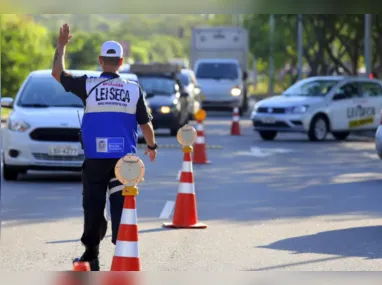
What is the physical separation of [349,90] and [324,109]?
110 centimetres

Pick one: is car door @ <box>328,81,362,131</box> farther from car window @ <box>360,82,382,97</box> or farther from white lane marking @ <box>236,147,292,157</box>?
white lane marking @ <box>236,147,292,157</box>

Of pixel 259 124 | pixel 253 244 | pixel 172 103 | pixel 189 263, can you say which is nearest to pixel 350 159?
pixel 259 124

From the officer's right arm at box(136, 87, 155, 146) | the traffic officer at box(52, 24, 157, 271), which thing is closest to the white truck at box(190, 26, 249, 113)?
the officer's right arm at box(136, 87, 155, 146)

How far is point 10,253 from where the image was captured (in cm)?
1070

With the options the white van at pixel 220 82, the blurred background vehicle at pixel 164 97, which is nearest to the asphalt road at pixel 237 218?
the blurred background vehicle at pixel 164 97

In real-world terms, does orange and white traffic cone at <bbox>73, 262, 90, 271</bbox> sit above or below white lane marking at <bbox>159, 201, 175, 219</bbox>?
above

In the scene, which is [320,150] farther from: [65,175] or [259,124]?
A: [65,175]

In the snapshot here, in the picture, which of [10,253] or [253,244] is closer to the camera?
[10,253]

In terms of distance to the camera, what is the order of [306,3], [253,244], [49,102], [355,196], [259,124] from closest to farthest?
[306,3]
[253,244]
[355,196]
[49,102]
[259,124]

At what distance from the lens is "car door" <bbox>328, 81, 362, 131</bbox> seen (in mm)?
28984

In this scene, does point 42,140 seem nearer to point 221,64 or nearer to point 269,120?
point 269,120

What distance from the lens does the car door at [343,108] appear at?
29.0m

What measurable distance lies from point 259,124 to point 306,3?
21.9m

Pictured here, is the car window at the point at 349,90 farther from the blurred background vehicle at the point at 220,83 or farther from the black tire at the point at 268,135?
the blurred background vehicle at the point at 220,83
